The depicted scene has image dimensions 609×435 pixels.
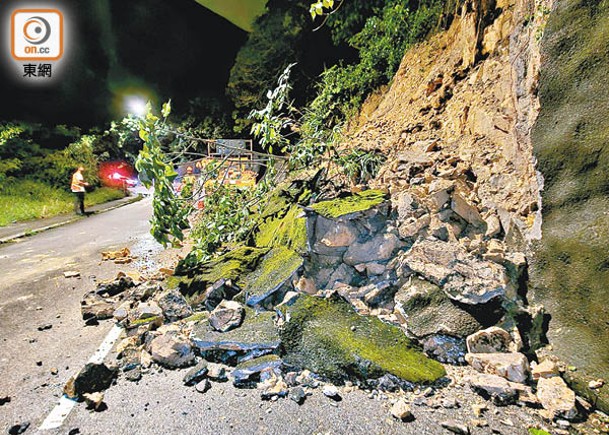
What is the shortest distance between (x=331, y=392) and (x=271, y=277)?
48.1 inches

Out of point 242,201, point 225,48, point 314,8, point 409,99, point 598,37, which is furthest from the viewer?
point 225,48

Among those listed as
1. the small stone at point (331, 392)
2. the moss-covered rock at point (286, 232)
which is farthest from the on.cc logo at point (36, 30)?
the small stone at point (331, 392)

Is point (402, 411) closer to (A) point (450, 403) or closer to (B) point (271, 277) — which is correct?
(A) point (450, 403)

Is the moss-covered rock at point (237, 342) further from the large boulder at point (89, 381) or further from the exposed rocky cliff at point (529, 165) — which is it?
the exposed rocky cliff at point (529, 165)

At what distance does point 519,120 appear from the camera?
250cm

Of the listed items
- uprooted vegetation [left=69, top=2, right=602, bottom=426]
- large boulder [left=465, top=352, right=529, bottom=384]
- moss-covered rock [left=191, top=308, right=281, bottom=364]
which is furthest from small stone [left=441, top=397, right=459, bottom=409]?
moss-covered rock [left=191, top=308, right=281, bottom=364]

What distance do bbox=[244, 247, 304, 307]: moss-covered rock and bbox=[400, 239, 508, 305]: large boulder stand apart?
41.7 inches

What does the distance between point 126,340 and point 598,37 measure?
388 centimetres

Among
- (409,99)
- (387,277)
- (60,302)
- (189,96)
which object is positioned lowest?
(60,302)

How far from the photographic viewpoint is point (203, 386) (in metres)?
1.81

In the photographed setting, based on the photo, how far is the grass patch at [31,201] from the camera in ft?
30.6

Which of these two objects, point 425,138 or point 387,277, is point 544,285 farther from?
point 425,138

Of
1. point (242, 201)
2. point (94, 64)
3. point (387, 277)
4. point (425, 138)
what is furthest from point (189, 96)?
point (387, 277)

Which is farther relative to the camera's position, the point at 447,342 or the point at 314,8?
the point at 314,8
